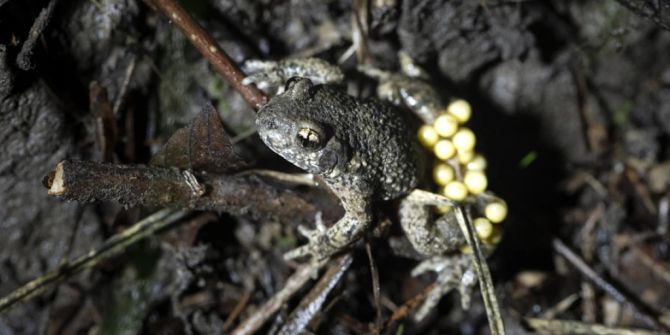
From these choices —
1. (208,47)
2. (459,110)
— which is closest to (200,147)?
(208,47)

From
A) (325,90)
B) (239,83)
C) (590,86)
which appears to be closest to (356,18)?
(325,90)

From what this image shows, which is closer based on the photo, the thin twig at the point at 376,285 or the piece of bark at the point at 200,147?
the piece of bark at the point at 200,147

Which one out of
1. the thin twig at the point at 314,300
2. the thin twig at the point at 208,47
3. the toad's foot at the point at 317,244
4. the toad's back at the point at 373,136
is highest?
the thin twig at the point at 208,47

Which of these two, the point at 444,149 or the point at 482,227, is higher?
the point at 444,149

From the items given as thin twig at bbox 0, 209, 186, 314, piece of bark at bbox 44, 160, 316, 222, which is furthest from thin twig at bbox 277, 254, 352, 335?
thin twig at bbox 0, 209, 186, 314

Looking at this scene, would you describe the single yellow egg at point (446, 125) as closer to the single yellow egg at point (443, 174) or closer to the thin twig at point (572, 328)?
the single yellow egg at point (443, 174)

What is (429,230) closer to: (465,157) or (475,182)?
(475,182)

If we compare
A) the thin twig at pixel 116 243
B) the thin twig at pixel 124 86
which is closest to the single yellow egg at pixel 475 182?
the thin twig at pixel 116 243
